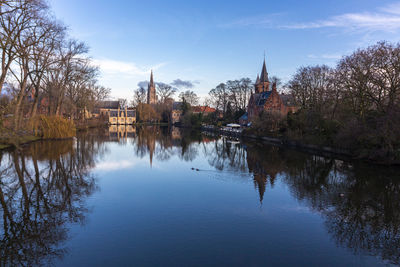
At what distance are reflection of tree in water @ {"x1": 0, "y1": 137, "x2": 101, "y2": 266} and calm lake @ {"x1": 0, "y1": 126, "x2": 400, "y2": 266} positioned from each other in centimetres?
4

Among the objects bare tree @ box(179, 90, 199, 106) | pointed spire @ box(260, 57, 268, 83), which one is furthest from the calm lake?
bare tree @ box(179, 90, 199, 106)

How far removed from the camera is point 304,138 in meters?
29.4

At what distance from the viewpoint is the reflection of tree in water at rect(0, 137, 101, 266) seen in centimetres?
686

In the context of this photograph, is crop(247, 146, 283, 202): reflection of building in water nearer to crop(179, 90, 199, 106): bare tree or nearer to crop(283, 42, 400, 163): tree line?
crop(283, 42, 400, 163): tree line

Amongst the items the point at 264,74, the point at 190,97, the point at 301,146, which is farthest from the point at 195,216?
the point at 190,97

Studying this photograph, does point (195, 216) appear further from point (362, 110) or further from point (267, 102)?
point (267, 102)

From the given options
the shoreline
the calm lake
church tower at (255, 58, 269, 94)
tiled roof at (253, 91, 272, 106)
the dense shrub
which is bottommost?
the calm lake

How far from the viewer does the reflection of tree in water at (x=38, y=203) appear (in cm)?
686

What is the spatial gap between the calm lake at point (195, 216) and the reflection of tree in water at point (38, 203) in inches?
1.6

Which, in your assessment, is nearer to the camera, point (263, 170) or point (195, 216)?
point (195, 216)

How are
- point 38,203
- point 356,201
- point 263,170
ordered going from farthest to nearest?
point 263,170 → point 356,201 → point 38,203

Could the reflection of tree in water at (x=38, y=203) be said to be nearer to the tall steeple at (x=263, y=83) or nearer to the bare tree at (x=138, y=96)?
the tall steeple at (x=263, y=83)

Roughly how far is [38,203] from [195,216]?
237 inches

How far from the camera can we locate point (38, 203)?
10.2 m
